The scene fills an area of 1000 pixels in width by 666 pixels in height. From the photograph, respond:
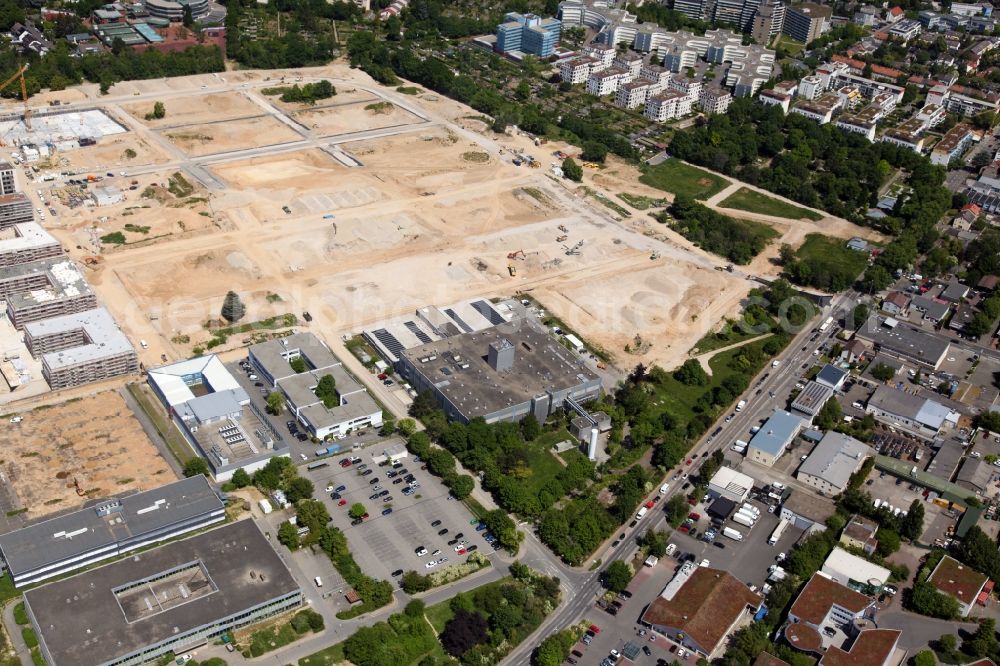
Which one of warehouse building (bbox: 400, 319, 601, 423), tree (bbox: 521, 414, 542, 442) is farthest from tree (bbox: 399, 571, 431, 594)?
tree (bbox: 521, 414, 542, 442)

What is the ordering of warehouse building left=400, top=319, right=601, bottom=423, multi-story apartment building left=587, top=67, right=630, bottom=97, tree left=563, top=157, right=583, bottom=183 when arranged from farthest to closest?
multi-story apartment building left=587, top=67, right=630, bottom=97
tree left=563, top=157, right=583, bottom=183
warehouse building left=400, top=319, right=601, bottom=423

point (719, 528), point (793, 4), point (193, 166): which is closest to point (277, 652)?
point (719, 528)

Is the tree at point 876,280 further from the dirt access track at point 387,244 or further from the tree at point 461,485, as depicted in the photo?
the tree at point 461,485

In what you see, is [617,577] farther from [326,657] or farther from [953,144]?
[953,144]

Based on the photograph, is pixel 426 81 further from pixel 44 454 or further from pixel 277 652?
pixel 277 652

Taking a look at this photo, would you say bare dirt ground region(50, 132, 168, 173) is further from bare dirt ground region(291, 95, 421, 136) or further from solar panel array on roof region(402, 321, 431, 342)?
solar panel array on roof region(402, 321, 431, 342)

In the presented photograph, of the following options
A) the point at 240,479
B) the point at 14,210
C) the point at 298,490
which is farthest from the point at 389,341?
the point at 14,210
